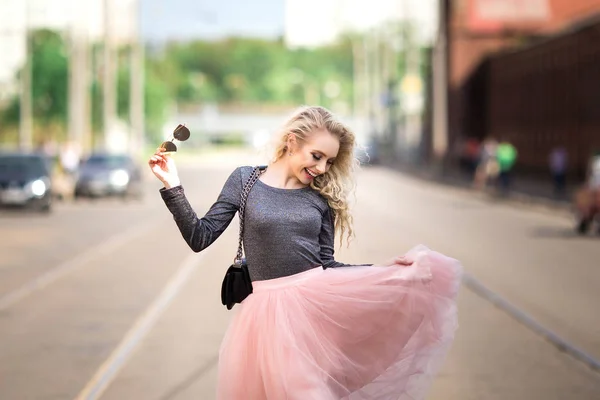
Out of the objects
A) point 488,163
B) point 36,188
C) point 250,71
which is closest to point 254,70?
point 250,71

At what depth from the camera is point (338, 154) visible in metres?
5.53

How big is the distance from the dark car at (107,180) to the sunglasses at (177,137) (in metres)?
35.8

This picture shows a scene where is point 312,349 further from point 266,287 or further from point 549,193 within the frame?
point 549,193

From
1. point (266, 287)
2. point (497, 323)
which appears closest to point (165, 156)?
point (266, 287)

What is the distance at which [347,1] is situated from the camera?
132000 millimetres

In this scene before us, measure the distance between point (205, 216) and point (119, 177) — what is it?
3592cm

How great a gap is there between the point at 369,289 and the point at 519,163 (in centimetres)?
5609

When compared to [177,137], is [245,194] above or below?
below

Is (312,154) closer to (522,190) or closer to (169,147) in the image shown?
(169,147)

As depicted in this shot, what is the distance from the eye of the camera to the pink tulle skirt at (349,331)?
5.29m

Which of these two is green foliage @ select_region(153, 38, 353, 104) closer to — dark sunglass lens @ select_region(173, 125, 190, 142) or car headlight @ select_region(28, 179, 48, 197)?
car headlight @ select_region(28, 179, 48, 197)

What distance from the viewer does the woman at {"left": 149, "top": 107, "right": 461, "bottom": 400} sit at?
5301 millimetres

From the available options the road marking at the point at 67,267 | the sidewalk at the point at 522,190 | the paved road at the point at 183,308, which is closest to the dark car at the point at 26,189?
the paved road at the point at 183,308

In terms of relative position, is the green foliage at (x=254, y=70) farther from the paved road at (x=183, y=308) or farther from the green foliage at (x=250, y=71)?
the paved road at (x=183, y=308)
